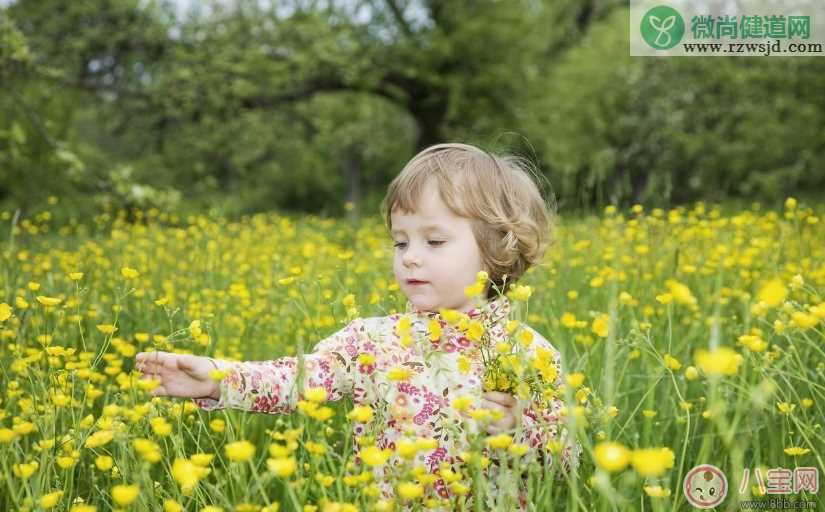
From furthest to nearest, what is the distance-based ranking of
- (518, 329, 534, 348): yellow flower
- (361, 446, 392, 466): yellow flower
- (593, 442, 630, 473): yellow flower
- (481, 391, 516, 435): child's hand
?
(481, 391, 516, 435): child's hand, (518, 329, 534, 348): yellow flower, (361, 446, 392, 466): yellow flower, (593, 442, 630, 473): yellow flower

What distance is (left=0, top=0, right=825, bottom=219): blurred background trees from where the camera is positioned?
10938 mm

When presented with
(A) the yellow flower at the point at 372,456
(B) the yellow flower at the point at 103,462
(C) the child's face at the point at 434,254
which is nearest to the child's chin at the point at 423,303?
(C) the child's face at the point at 434,254

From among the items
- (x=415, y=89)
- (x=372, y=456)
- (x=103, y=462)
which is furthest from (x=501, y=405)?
(x=415, y=89)

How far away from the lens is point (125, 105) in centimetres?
1217

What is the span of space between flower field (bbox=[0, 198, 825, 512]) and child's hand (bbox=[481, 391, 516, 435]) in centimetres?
4

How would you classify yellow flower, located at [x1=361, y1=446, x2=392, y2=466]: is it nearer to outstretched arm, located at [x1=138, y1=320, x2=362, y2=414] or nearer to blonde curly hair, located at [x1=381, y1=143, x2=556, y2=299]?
outstretched arm, located at [x1=138, y1=320, x2=362, y2=414]

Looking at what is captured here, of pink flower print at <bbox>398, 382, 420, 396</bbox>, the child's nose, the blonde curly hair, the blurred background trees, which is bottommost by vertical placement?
pink flower print at <bbox>398, 382, 420, 396</bbox>

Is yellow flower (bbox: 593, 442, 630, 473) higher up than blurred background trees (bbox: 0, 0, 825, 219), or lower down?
lower down

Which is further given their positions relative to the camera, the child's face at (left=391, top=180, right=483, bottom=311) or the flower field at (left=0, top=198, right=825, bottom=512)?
the child's face at (left=391, top=180, right=483, bottom=311)

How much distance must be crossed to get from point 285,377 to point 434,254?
45 cm

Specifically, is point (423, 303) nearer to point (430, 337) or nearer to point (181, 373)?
point (430, 337)

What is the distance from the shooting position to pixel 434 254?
1.78 m

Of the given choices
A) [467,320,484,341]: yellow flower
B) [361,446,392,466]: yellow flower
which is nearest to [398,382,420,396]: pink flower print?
[467,320,484,341]: yellow flower

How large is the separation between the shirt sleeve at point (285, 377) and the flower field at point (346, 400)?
0.07m
